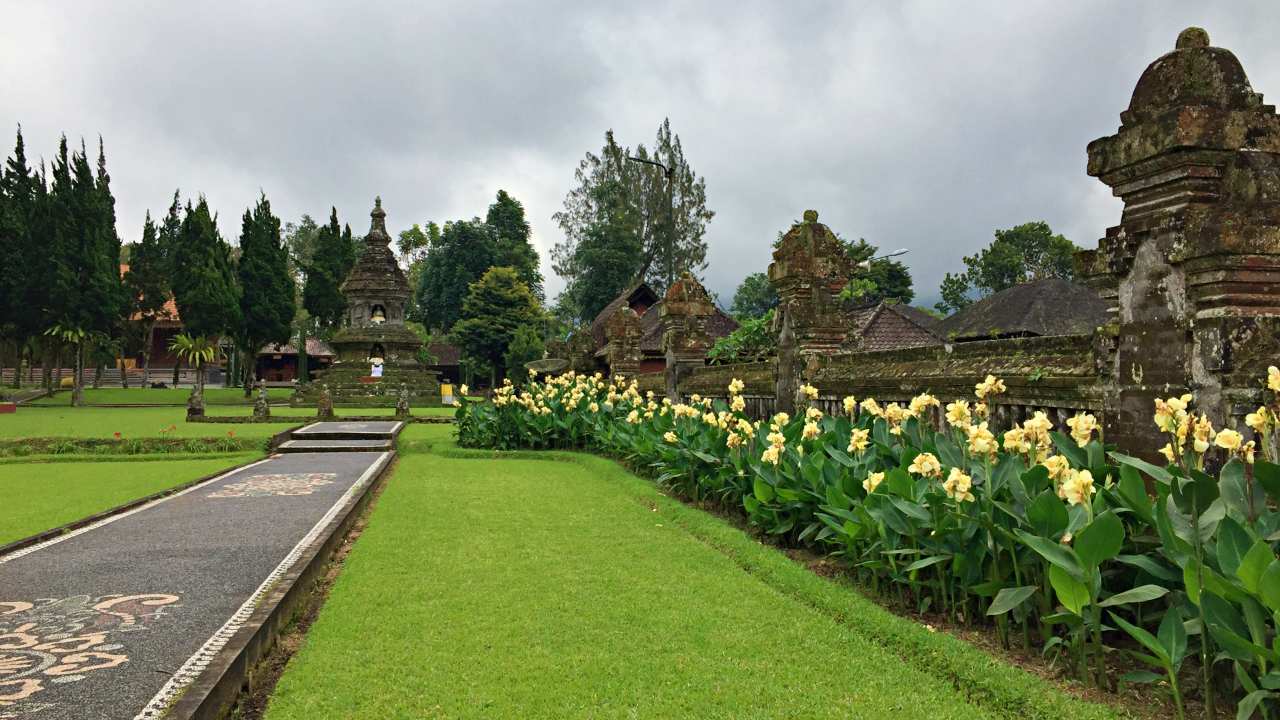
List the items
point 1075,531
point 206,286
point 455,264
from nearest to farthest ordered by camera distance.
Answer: point 1075,531 < point 206,286 < point 455,264

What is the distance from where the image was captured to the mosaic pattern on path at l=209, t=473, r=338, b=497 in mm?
8531

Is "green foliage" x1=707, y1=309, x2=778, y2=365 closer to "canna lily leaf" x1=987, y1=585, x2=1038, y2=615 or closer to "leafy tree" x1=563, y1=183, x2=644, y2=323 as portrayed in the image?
"canna lily leaf" x1=987, y1=585, x2=1038, y2=615

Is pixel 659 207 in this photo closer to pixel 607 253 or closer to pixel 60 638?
pixel 607 253

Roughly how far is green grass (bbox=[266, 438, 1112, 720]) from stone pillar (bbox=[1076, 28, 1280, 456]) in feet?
5.98

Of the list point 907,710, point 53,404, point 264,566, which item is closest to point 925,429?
point 907,710

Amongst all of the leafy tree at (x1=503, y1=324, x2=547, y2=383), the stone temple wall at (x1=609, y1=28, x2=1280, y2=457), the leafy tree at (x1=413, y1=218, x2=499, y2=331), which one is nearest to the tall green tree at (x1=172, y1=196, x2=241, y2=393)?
the leafy tree at (x1=503, y1=324, x2=547, y2=383)

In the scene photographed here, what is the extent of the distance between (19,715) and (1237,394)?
5298mm

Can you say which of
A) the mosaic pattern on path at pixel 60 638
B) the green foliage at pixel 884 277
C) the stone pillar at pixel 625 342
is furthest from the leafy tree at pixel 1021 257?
the mosaic pattern on path at pixel 60 638

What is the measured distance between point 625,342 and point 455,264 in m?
35.5

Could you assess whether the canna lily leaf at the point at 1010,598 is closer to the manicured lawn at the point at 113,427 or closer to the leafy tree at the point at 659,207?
the manicured lawn at the point at 113,427

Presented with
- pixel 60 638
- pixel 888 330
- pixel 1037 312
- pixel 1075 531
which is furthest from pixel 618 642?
pixel 1037 312

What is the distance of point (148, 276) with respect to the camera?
41625 millimetres

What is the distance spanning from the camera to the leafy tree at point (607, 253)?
→ 39781 mm

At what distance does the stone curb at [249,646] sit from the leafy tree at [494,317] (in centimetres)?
3523
